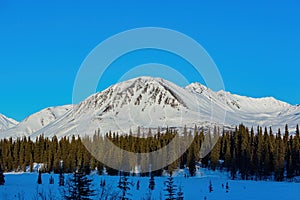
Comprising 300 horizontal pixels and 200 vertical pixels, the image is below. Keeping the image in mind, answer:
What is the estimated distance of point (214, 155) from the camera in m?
89.6

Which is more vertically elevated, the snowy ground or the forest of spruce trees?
the forest of spruce trees

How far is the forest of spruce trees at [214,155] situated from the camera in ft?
265

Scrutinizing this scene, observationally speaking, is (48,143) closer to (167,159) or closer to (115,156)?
(115,156)

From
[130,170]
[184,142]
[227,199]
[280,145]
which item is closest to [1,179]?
[227,199]

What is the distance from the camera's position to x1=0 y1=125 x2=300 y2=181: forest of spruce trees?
80625mm

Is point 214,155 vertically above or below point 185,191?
above

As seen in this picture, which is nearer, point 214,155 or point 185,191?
point 185,191

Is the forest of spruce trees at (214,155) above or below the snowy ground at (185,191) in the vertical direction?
above

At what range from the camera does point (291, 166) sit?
3068 inches

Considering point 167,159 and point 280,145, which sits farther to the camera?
point 167,159

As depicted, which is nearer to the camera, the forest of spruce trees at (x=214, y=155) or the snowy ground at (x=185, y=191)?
the snowy ground at (x=185, y=191)

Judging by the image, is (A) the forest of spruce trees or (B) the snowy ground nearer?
(B) the snowy ground

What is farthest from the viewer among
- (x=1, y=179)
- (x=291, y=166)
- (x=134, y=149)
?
(x=134, y=149)

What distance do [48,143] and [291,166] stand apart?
184 feet
